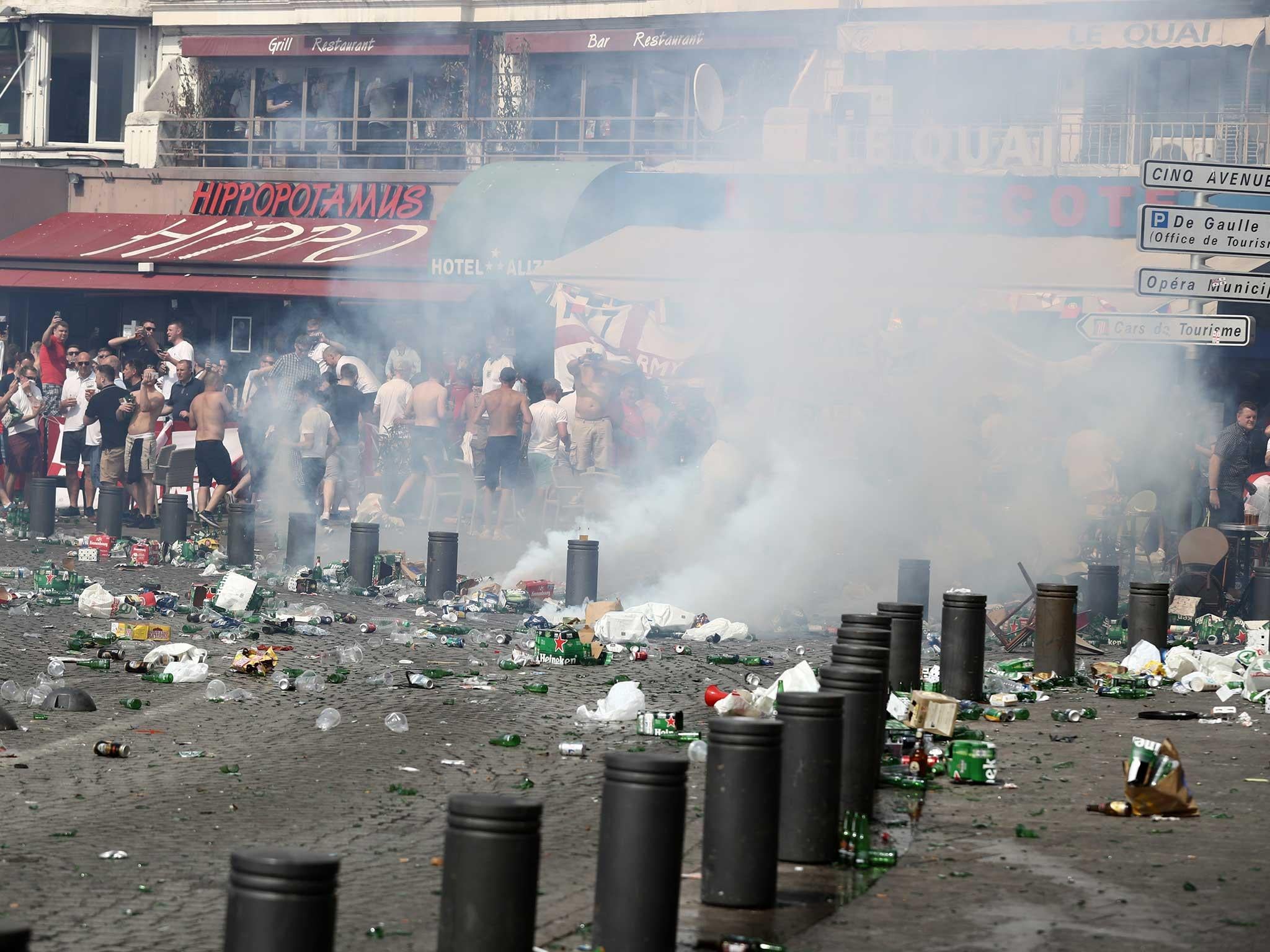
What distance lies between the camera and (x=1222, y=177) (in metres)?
8.98

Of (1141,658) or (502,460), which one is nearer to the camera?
(1141,658)

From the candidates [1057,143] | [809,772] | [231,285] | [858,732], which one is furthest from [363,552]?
[231,285]

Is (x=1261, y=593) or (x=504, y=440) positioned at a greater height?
(x=504, y=440)

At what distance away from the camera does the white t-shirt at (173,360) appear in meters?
18.6

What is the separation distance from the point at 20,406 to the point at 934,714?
13117mm

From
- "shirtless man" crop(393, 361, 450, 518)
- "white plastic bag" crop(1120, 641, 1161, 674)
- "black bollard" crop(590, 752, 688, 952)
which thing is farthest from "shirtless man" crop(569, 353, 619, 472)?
"black bollard" crop(590, 752, 688, 952)

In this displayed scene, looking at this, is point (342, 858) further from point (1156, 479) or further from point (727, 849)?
point (1156, 479)

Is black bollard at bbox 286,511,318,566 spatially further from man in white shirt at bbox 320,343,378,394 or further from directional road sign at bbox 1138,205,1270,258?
directional road sign at bbox 1138,205,1270,258

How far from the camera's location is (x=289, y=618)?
10688mm

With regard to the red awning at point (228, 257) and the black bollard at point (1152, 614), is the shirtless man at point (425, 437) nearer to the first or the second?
the red awning at point (228, 257)

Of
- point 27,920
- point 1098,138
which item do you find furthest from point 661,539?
point 27,920

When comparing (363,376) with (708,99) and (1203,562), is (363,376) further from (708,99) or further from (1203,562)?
(1203,562)

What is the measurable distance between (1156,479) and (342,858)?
37.1 ft

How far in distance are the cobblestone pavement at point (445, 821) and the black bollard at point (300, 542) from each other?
5199 millimetres
